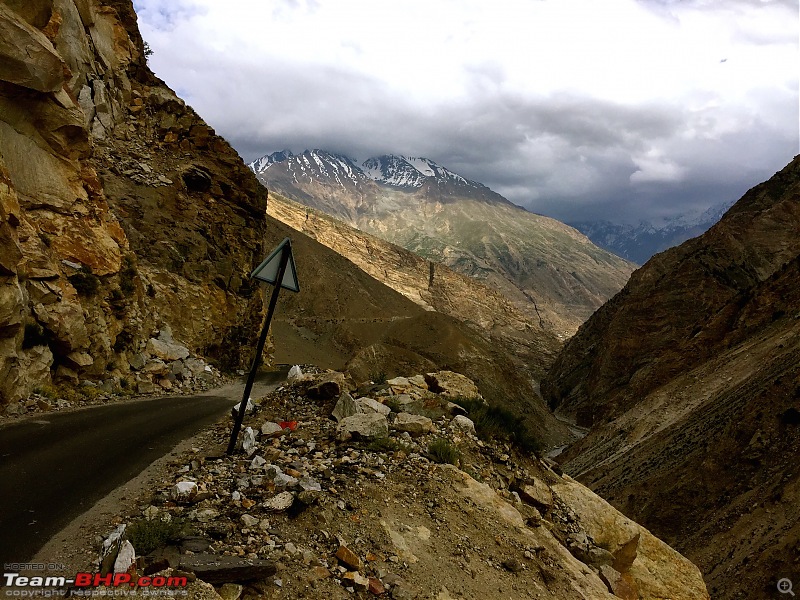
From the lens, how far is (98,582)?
Result: 11.9ft

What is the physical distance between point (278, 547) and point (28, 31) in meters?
12.7

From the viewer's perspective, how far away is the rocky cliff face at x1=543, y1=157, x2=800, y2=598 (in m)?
15.7

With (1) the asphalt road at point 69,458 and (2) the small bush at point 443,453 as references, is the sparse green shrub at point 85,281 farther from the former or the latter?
(2) the small bush at point 443,453

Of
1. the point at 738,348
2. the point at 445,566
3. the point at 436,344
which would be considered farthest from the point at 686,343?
the point at 445,566

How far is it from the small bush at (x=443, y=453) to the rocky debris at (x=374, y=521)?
17cm

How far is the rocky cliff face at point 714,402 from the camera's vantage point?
1574 centimetres

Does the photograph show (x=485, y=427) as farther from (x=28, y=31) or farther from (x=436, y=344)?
(x=436, y=344)

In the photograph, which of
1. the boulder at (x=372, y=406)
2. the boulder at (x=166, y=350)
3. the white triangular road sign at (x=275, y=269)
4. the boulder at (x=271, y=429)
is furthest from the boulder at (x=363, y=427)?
the boulder at (x=166, y=350)

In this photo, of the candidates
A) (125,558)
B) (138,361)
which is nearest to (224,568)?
(125,558)

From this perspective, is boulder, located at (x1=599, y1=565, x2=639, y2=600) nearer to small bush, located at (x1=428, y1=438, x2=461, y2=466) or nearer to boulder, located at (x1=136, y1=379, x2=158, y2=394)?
small bush, located at (x1=428, y1=438, x2=461, y2=466)

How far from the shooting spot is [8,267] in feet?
29.7

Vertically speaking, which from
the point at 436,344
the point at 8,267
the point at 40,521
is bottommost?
the point at 436,344

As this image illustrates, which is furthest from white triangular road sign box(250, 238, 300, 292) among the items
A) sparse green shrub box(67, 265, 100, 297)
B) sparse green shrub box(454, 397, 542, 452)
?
sparse green shrub box(67, 265, 100, 297)

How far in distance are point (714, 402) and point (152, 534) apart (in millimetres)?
30677
